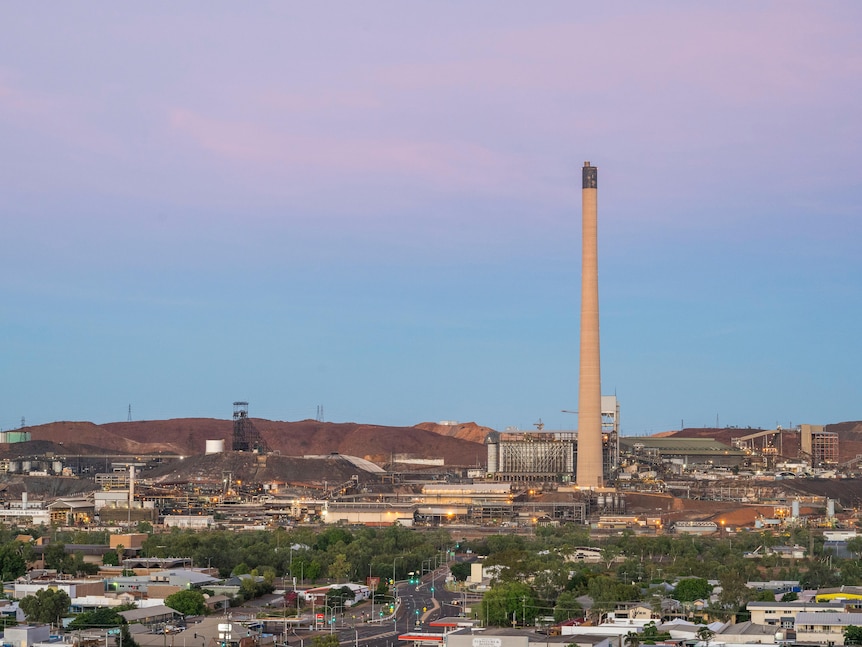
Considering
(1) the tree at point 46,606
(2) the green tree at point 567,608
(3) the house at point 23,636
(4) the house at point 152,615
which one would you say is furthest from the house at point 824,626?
(1) the tree at point 46,606

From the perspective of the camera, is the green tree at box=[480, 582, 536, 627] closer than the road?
No

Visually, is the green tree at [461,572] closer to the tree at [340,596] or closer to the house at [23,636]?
the tree at [340,596]

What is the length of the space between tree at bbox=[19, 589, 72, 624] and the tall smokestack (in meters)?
73.6

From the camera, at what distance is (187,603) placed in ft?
235

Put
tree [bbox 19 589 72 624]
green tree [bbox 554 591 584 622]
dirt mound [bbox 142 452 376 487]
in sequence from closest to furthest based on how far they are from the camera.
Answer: tree [bbox 19 589 72 624] → green tree [bbox 554 591 584 622] → dirt mound [bbox 142 452 376 487]

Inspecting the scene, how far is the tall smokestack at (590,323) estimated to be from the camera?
134875mm

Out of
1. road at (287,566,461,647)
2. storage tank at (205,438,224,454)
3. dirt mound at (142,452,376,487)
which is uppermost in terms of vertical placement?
storage tank at (205,438,224,454)

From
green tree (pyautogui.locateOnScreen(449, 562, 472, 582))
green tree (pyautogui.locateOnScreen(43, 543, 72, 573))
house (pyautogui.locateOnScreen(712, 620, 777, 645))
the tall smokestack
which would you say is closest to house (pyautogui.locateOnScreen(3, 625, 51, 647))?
house (pyautogui.locateOnScreen(712, 620, 777, 645))

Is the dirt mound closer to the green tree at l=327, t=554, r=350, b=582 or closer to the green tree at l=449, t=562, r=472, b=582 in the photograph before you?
the green tree at l=327, t=554, r=350, b=582

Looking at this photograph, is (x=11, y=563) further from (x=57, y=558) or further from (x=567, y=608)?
(x=567, y=608)

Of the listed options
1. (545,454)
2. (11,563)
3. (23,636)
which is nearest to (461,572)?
(11,563)

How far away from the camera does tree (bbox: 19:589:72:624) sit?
6700cm

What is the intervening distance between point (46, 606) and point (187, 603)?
23.3 feet

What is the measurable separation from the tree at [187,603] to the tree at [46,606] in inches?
194
